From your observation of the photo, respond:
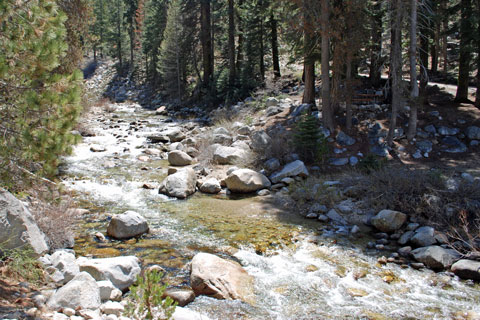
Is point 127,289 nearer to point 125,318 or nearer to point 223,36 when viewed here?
point 125,318

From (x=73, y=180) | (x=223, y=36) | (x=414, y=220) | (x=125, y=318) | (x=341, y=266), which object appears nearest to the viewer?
(x=125, y=318)

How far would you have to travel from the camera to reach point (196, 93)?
29.9 meters

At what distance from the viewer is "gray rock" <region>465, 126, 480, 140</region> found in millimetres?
12828

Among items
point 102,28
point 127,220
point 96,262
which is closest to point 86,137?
point 127,220

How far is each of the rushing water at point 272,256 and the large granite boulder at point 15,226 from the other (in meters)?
1.39

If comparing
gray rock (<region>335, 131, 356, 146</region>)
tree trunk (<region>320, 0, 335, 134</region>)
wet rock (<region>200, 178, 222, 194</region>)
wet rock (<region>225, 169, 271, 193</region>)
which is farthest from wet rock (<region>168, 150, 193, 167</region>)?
gray rock (<region>335, 131, 356, 146</region>)

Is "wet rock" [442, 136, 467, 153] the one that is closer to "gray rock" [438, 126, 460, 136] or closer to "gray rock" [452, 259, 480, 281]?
"gray rock" [438, 126, 460, 136]

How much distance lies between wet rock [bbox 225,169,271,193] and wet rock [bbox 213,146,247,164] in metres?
1.69

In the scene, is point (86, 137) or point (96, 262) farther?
point (86, 137)

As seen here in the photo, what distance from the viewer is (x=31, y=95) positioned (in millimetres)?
4414

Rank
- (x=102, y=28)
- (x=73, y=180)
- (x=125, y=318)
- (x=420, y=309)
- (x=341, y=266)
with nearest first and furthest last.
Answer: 1. (x=125, y=318)
2. (x=420, y=309)
3. (x=341, y=266)
4. (x=73, y=180)
5. (x=102, y=28)

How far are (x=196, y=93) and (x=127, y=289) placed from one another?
25.8 meters

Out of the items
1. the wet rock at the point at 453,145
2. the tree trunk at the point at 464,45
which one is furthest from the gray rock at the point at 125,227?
the tree trunk at the point at 464,45

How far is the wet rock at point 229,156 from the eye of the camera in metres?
12.5
